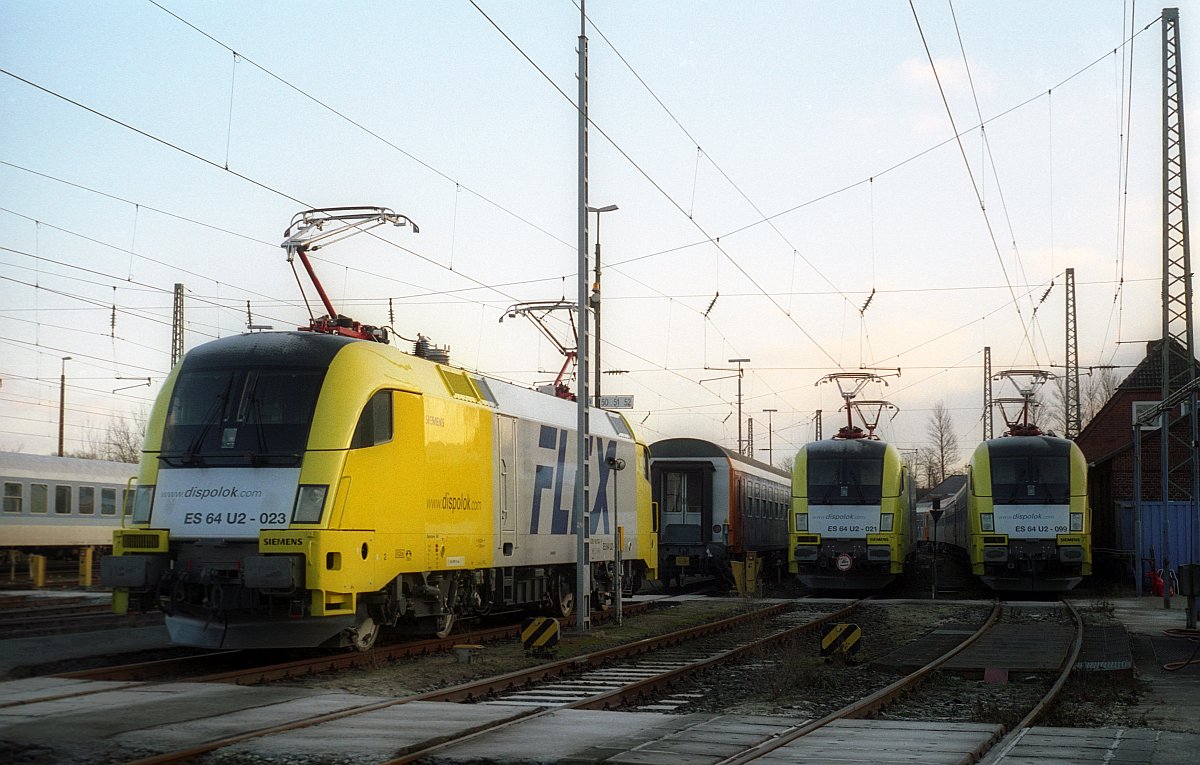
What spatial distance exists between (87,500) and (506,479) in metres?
22.0

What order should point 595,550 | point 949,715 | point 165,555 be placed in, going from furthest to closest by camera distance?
point 595,550 < point 165,555 < point 949,715

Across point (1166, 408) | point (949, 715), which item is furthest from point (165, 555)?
point (1166, 408)

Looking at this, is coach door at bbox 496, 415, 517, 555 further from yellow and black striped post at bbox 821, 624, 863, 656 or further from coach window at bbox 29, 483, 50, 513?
coach window at bbox 29, 483, 50, 513

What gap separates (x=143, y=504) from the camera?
1393 cm

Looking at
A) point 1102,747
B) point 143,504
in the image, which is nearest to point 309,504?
point 143,504

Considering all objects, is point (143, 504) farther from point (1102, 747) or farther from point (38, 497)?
point (38, 497)

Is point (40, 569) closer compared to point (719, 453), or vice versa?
point (40, 569)

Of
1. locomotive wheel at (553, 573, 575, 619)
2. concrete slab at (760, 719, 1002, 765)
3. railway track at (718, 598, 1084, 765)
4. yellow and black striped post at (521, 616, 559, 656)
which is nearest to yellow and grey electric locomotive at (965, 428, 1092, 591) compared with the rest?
locomotive wheel at (553, 573, 575, 619)

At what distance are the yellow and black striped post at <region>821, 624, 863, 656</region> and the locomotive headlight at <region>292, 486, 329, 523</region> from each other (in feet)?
20.7

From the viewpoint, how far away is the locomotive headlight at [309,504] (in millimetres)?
13086

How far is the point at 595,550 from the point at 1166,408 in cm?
1044

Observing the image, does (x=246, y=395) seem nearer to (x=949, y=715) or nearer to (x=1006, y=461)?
(x=949, y=715)

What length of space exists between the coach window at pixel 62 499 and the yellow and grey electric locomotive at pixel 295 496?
71.6 feet

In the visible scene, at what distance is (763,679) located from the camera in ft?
46.1
